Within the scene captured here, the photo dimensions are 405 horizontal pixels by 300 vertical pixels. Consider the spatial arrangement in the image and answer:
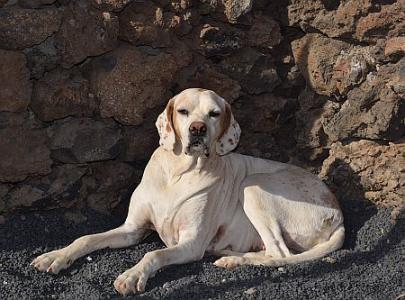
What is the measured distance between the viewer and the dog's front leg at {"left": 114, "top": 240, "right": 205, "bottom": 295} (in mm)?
4641

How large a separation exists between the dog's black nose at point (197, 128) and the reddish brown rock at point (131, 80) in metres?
0.71

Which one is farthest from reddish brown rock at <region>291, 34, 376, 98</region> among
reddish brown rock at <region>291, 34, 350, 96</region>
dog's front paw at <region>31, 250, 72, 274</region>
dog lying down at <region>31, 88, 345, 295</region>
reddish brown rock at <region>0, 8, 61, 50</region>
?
Answer: dog's front paw at <region>31, 250, 72, 274</region>

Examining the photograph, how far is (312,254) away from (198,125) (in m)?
1.11

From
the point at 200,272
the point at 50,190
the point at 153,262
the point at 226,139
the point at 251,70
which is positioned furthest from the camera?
the point at 251,70

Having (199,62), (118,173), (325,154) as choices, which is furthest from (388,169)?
(118,173)

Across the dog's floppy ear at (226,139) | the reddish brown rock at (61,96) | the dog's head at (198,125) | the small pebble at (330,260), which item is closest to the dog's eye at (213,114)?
the dog's head at (198,125)

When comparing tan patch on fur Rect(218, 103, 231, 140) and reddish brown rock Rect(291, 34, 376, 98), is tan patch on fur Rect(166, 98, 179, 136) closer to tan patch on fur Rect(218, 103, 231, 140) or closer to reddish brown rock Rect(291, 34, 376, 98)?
tan patch on fur Rect(218, 103, 231, 140)

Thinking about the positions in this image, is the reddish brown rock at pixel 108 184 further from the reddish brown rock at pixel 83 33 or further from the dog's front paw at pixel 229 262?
the dog's front paw at pixel 229 262

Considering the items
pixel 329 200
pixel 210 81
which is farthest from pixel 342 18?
pixel 329 200

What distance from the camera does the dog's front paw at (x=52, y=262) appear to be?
4.84m

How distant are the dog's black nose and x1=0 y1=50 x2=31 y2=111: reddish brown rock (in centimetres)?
112

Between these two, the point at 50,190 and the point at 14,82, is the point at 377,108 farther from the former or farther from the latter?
the point at 14,82

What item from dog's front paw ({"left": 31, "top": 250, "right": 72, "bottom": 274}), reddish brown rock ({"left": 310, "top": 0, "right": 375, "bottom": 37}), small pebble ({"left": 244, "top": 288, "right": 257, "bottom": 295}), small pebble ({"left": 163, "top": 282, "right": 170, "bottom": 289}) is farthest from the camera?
reddish brown rock ({"left": 310, "top": 0, "right": 375, "bottom": 37})

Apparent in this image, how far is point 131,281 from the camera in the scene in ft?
15.2
